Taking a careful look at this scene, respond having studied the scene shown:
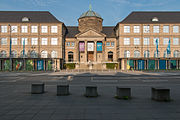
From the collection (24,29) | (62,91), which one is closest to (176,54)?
(62,91)

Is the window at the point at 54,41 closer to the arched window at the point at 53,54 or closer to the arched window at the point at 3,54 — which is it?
the arched window at the point at 53,54

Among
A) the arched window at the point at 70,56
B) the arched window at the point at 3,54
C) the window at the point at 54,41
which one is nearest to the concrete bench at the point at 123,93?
the window at the point at 54,41

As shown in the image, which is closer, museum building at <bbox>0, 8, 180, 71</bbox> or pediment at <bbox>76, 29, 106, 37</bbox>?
museum building at <bbox>0, 8, 180, 71</bbox>

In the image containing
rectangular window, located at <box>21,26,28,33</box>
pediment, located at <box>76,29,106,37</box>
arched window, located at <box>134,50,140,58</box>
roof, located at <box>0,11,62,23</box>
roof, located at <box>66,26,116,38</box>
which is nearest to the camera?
rectangular window, located at <box>21,26,28,33</box>

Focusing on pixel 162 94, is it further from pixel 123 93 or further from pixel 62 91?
pixel 62 91

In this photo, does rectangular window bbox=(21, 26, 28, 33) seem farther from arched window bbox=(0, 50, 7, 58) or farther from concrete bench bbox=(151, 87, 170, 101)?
concrete bench bbox=(151, 87, 170, 101)

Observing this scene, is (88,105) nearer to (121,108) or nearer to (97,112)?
(97,112)

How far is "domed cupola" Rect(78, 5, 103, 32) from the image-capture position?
59750 millimetres

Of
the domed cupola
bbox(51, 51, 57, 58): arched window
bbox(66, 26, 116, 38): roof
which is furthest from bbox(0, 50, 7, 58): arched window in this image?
the domed cupola

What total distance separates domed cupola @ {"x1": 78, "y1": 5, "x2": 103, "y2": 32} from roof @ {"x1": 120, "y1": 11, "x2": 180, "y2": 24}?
13.3 metres

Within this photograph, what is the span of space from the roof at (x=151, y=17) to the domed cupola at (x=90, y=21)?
1333 cm

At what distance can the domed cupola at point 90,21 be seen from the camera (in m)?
59.8

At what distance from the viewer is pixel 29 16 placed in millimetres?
52125

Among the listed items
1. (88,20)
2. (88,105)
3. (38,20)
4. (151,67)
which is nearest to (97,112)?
(88,105)
